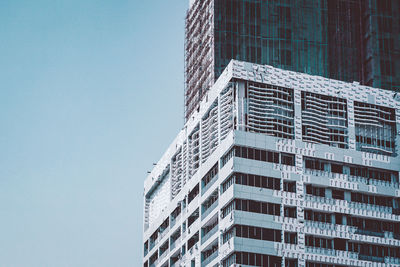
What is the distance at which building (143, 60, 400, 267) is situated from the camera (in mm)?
134500

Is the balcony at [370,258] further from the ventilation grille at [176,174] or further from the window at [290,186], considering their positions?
the ventilation grille at [176,174]

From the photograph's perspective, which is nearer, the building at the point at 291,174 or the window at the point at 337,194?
the building at the point at 291,174

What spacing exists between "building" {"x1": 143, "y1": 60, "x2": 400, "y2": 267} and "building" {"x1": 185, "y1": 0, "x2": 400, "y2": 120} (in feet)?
69.3

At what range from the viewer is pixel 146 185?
18450cm

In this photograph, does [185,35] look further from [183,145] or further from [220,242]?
[220,242]

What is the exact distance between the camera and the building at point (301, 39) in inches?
6742

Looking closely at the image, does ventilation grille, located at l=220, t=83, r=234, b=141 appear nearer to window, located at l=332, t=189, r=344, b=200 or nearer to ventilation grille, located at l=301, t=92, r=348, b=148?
ventilation grille, located at l=301, t=92, r=348, b=148

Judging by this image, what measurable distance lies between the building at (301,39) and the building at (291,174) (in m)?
21.1

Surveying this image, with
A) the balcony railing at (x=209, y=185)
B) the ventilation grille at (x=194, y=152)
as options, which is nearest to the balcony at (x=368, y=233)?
the balcony railing at (x=209, y=185)

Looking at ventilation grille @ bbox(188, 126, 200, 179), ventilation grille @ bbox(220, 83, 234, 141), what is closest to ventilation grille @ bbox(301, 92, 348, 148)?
ventilation grille @ bbox(220, 83, 234, 141)

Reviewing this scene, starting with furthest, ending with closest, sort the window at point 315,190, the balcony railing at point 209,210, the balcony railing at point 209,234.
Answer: the balcony railing at point 209,210 → the balcony railing at point 209,234 → the window at point 315,190

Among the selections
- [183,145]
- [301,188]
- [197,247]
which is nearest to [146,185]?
[183,145]

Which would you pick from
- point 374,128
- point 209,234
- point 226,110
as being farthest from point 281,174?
point 374,128

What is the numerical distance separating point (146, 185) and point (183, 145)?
83.6 ft
